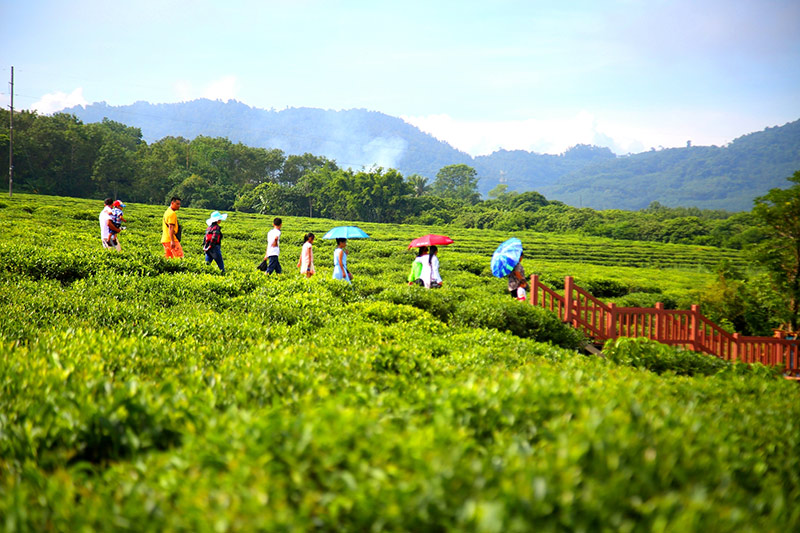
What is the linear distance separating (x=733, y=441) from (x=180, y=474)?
2689 mm

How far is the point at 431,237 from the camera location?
43.0ft

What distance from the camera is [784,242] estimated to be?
11.4m

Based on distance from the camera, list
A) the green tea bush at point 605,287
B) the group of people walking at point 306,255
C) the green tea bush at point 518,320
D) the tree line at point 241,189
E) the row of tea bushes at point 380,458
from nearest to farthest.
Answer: the row of tea bushes at point 380,458 → the green tea bush at point 518,320 → the group of people walking at point 306,255 → the green tea bush at point 605,287 → the tree line at point 241,189

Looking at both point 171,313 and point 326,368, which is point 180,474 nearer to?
point 326,368

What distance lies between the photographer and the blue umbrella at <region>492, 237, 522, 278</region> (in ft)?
33.8

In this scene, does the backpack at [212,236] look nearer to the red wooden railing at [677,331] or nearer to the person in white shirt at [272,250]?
the person in white shirt at [272,250]

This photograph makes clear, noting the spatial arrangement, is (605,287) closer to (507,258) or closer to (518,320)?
(507,258)

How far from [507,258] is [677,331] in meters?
3.32

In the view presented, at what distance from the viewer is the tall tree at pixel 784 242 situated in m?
11.2

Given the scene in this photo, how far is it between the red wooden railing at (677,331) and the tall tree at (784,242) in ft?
7.30

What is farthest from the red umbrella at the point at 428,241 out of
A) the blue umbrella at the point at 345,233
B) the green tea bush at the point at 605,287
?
the green tea bush at the point at 605,287

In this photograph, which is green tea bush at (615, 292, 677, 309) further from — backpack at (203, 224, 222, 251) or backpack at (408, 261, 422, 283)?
backpack at (203, 224, 222, 251)

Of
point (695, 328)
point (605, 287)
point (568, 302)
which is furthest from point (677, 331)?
point (605, 287)

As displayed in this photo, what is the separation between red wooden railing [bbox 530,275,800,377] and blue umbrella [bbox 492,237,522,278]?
54 centimetres
